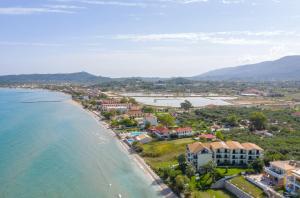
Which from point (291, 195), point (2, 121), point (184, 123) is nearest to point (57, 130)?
point (2, 121)

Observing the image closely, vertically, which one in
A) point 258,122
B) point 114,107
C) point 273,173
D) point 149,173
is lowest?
point 149,173

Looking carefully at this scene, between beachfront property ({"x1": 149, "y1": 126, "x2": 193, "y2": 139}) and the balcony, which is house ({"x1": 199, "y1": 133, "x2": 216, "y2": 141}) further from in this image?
the balcony

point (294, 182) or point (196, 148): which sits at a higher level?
point (196, 148)

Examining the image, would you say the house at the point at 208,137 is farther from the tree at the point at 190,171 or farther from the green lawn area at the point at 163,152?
the tree at the point at 190,171

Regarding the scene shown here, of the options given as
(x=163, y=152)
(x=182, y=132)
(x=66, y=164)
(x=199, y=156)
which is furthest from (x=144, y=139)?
(x=199, y=156)

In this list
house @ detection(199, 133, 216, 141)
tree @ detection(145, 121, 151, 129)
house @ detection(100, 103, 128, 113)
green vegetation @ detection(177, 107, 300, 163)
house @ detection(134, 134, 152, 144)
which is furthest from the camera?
house @ detection(100, 103, 128, 113)

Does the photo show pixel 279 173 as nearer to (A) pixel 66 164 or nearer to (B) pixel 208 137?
(B) pixel 208 137

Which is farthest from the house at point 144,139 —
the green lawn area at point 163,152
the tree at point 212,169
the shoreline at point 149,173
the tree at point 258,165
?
the tree at point 258,165

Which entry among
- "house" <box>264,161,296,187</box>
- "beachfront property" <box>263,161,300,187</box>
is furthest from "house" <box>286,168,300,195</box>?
"house" <box>264,161,296,187</box>
